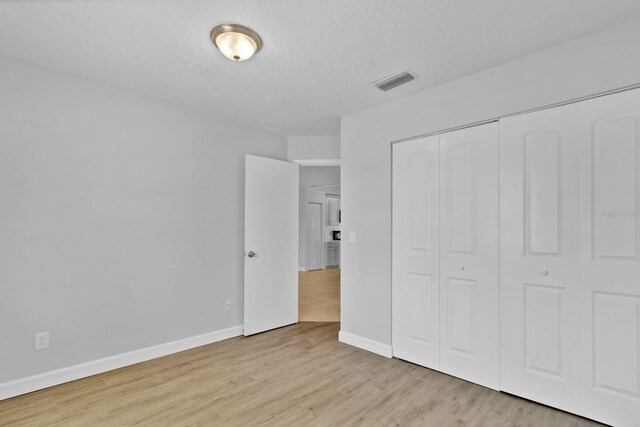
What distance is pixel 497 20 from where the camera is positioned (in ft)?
6.48

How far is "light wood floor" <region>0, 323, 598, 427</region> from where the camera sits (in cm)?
210

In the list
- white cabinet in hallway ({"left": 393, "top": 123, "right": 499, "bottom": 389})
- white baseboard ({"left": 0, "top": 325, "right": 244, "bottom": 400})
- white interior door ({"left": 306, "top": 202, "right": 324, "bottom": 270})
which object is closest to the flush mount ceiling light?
white cabinet in hallway ({"left": 393, "top": 123, "right": 499, "bottom": 389})

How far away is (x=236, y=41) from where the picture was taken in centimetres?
212

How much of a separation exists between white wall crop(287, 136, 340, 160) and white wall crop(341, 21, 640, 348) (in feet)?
2.51

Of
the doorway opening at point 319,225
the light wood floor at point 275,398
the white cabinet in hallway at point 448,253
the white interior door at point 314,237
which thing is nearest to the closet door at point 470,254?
the white cabinet in hallway at point 448,253

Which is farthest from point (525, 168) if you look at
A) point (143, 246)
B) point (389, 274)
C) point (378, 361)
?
point (143, 246)

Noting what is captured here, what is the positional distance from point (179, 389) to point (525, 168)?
309 cm

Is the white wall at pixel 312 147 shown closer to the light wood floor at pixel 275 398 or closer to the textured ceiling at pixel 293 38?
the textured ceiling at pixel 293 38

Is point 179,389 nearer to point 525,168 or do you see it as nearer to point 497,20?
point 525,168

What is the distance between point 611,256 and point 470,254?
867 mm

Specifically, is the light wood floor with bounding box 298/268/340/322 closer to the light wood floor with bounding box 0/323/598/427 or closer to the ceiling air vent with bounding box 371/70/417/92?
the light wood floor with bounding box 0/323/598/427

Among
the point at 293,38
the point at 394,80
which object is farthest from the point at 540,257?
the point at 293,38

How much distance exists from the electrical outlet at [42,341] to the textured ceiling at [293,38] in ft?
6.90

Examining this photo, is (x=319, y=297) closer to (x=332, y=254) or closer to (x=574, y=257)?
(x=332, y=254)
